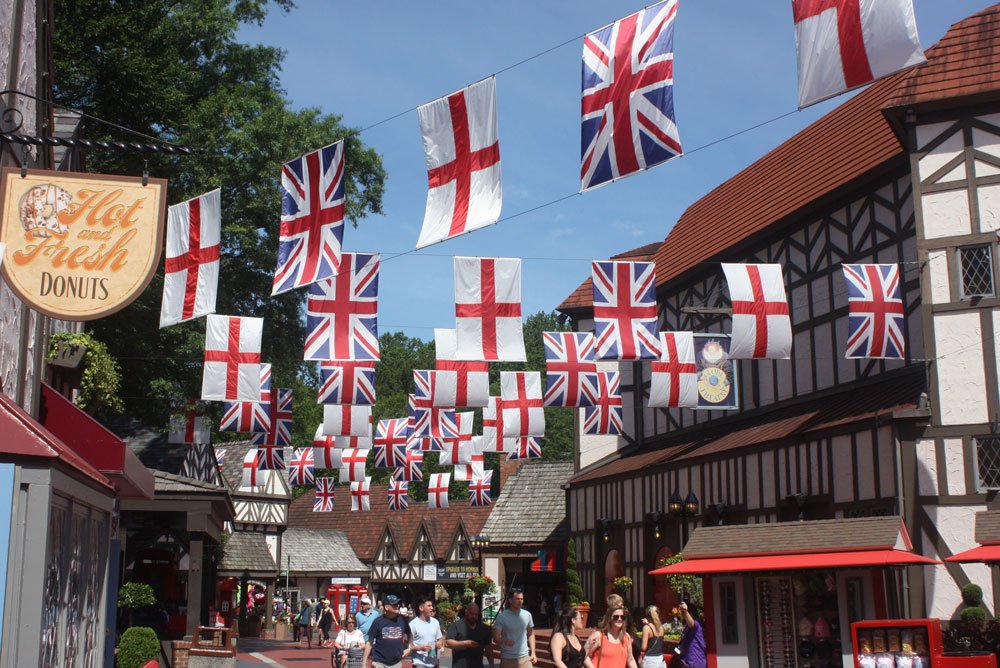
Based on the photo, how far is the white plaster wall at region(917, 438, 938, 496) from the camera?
711 inches

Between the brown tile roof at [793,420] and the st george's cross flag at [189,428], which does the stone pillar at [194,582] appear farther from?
the brown tile roof at [793,420]

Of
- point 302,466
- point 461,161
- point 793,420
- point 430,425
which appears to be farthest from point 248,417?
point 793,420

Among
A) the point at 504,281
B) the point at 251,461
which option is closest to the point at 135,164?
the point at 251,461

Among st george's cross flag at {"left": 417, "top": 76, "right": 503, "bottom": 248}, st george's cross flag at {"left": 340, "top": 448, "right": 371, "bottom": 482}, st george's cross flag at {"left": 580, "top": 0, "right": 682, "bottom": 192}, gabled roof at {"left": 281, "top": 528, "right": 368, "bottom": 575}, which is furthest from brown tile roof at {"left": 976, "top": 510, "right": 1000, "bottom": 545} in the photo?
gabled roof at {"left": 281, "top": 528, "right": 368, "bottom": 575}

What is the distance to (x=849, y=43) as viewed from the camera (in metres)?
9.80

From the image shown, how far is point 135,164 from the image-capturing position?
26094 mm

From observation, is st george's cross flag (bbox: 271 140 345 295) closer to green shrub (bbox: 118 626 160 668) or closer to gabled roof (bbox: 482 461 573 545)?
green shrub (bbox: 118 626 160 668)

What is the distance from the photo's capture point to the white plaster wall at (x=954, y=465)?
58.7ft

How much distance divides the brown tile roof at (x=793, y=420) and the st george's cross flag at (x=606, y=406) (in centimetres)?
283

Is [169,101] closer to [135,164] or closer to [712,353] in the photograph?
[135,164]

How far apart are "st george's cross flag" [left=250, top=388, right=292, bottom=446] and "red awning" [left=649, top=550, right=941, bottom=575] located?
998cm

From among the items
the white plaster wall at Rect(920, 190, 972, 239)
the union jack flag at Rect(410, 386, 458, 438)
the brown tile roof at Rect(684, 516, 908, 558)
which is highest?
the white plaster wall at Rect(920, 190, 972, 239)

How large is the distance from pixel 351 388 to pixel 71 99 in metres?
10.5

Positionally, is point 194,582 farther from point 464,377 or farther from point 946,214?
point 946,214
